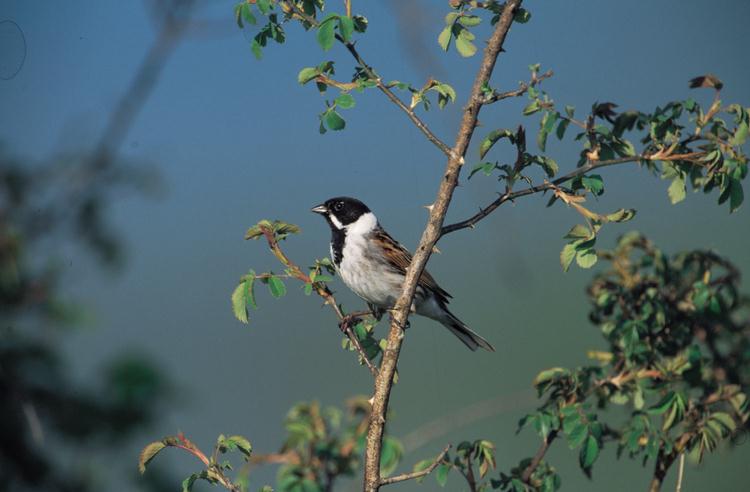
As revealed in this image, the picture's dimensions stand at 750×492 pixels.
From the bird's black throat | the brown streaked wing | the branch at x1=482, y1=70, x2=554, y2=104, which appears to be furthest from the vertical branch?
the bird's black throat

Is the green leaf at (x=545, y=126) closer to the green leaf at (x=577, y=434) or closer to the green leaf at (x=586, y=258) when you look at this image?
the green leaf at (x=586, y=258)

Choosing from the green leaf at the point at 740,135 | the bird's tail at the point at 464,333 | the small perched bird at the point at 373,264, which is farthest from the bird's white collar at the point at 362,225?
the green leaf at the point at 740,135

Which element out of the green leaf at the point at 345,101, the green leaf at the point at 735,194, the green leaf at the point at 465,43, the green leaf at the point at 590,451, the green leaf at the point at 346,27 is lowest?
the green leaf at the point at 590,451

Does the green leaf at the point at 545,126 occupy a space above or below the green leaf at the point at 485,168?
above

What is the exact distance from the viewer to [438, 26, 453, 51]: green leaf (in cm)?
184

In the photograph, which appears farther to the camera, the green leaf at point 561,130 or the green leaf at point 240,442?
the green leaf at point 561,130

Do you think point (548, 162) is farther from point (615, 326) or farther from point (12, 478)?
point (12, 478)

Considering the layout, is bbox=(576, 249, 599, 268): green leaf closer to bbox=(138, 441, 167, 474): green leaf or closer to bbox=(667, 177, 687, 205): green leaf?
bbox=(667, 177, 687, 205): green leaf

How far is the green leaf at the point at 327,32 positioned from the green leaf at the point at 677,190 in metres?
0.87

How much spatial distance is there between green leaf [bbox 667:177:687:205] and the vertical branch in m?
0.56

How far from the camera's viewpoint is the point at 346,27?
162 centimetres

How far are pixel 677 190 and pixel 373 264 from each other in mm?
1451

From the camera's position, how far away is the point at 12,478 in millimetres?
1381

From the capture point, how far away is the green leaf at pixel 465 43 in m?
1.84
